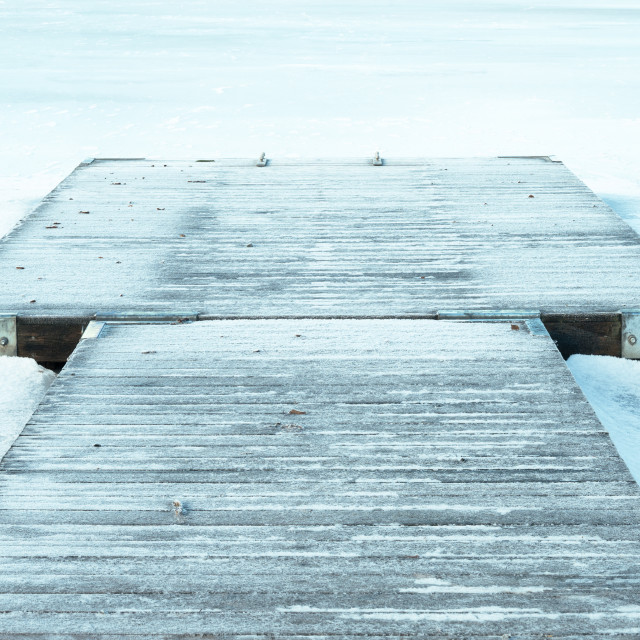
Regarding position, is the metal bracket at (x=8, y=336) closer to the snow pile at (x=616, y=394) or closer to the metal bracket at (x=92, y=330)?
the metal bracket at (x=92, y=330)

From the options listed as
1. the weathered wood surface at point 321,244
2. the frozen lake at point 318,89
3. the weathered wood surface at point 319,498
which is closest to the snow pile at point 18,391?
the weathered wood surface at point 321,244

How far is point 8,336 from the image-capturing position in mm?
3012

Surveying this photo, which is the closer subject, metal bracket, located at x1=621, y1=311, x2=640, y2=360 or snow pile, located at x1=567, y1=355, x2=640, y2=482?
snow pile, located at x1=567, y1=355, x2=640, y2=482

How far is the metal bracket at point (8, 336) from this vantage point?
9.82ft

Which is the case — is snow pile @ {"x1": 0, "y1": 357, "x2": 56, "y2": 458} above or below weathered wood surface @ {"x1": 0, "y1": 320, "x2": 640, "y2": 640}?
below

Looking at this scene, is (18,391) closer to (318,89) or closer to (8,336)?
(8,336)

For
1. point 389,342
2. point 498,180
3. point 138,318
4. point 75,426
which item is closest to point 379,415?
point 389,342

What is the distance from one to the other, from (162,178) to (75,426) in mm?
2939

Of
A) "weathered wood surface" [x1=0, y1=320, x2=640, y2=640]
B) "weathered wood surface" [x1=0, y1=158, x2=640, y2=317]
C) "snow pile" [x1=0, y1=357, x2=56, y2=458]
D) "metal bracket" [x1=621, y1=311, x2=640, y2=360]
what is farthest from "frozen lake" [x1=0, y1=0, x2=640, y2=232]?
"weathered wood surface" [x1=0, y1=320, x2=640, y2=640]

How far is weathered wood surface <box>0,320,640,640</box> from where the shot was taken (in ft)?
5.37

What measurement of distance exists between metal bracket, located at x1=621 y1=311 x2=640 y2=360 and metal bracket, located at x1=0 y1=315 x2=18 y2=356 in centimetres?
223

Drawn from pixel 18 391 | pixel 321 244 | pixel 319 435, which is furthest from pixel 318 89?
pixel 319 435

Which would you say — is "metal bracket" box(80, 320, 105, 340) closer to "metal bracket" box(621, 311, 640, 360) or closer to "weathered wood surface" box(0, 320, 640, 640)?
"weathered wood surface" box(0, 320, 640, 640)

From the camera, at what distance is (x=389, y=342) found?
2783 millimetres
